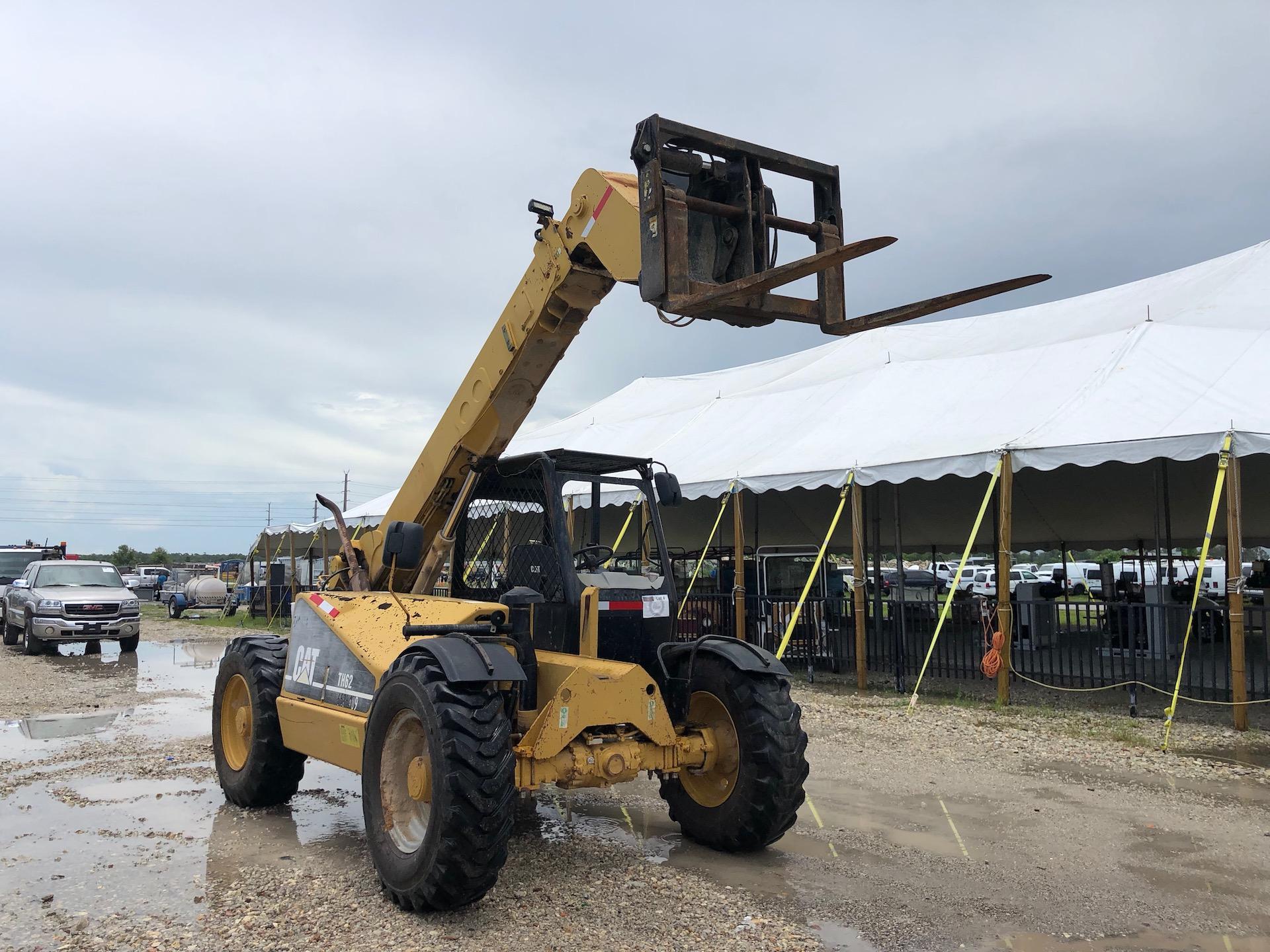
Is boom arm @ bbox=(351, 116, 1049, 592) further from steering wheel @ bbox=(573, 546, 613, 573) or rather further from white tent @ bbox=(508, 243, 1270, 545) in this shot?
white tent @ bbox=(508, 243, 1270, 545)

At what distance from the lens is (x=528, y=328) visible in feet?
19.0

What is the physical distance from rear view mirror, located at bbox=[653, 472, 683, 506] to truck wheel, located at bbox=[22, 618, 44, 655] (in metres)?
15.8

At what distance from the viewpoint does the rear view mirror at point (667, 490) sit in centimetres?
588

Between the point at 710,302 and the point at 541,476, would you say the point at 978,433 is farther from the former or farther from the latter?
the point at 710,302

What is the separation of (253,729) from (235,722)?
0.70 meters

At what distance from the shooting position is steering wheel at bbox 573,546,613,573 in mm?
5676

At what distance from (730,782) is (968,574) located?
3671cm

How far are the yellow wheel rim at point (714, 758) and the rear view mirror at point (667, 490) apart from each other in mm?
1149

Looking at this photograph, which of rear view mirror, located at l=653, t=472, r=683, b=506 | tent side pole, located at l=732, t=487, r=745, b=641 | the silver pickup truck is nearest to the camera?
rear view mirror, located at l=653, t=472, r=683, b=506

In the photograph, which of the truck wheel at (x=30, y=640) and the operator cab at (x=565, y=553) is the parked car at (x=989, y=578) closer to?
the truck wheel at (x=30, y=640)

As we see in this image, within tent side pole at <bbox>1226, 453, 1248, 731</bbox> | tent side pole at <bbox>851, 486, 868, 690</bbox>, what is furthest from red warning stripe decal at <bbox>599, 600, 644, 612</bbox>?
tent side pole at <bbox>851, 486, 868, 690</bbox>

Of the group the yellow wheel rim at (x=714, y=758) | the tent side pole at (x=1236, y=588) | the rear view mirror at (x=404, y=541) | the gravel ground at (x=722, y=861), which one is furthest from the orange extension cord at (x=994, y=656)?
the rear view mirror at (x=404, y=541)

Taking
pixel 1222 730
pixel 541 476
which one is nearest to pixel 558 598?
pixel 541 476

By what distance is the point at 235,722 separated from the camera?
275 inches
